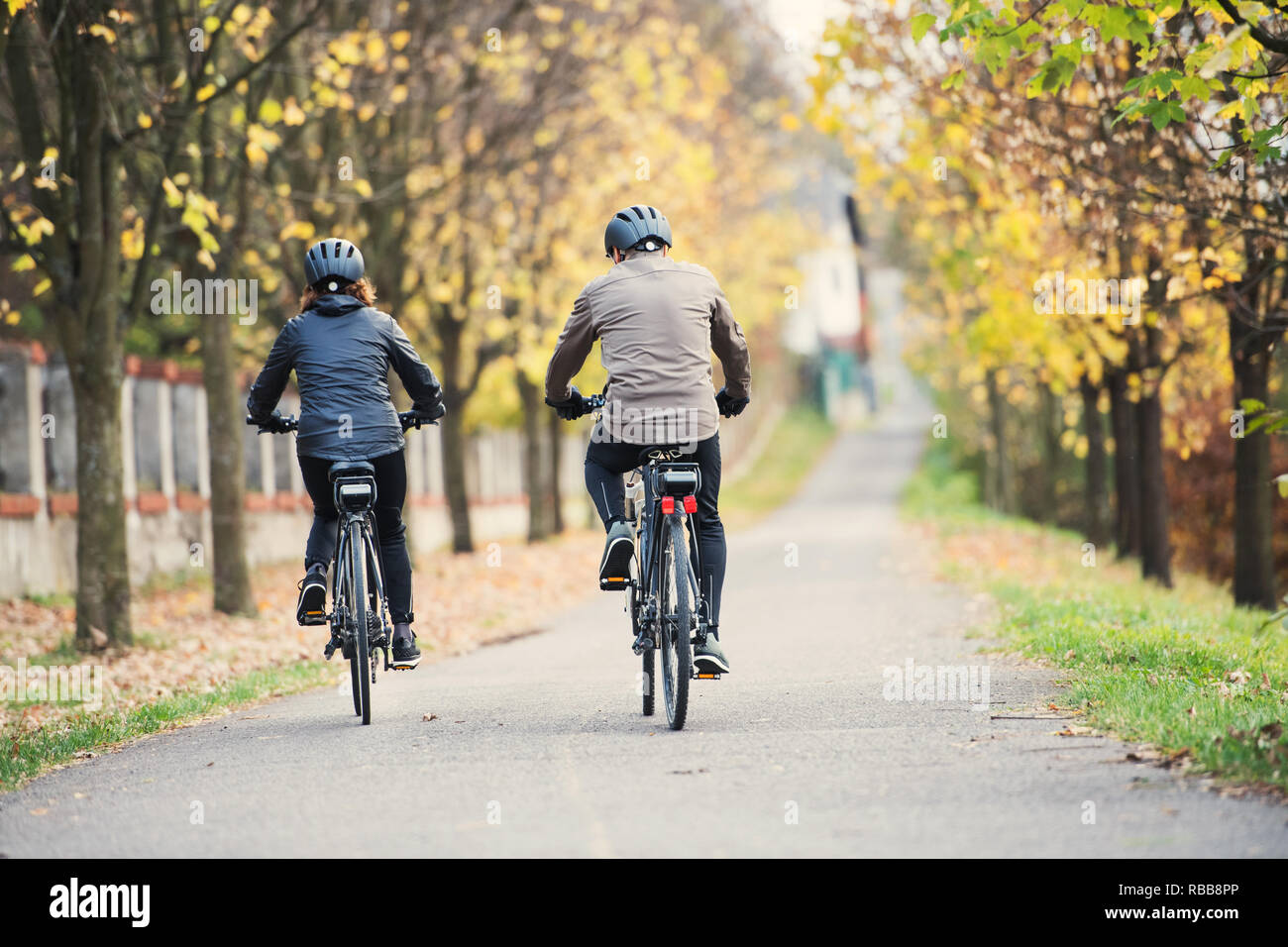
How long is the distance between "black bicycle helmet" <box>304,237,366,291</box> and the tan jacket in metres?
1.38

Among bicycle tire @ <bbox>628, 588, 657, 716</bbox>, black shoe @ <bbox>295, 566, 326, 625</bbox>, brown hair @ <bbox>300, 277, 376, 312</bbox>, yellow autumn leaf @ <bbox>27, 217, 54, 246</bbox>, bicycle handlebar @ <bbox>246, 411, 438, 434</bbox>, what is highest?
yellow autumn leaf @ <bbox>27, 217, 54, 246</bbox>

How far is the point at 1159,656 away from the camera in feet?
28.1

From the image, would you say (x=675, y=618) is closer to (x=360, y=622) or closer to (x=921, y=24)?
(x=360, y=622)

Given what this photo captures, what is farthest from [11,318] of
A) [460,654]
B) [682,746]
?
[682,746]

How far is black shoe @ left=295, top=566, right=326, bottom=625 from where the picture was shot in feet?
24.8

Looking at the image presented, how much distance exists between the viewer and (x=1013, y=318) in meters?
18.8

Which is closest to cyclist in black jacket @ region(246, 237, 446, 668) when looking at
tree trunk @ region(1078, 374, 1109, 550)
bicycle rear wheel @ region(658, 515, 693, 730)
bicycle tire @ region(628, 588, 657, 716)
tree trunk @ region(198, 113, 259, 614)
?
bicycle tire @ region(628, 588, 657, 716)

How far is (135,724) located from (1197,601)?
11709 mm

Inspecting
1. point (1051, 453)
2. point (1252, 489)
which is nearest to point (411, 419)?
point (1252, 489)

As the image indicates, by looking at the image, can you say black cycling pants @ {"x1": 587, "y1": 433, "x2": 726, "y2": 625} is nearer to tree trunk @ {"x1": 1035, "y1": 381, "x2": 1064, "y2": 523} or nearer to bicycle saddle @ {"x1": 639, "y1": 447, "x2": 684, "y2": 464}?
bicycle saddle @ {"x1": 639, "y1": 447, "x2": 684, "y2": 464}

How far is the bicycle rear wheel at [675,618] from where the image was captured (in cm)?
660

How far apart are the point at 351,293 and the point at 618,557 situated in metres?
A: 2.07

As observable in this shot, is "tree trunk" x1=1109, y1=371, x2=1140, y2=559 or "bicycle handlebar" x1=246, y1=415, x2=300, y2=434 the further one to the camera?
"tree trunk" x1=1109, y1=371, x2=1140, y2=559

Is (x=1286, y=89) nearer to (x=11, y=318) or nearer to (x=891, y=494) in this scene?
(x=11, y=318)
